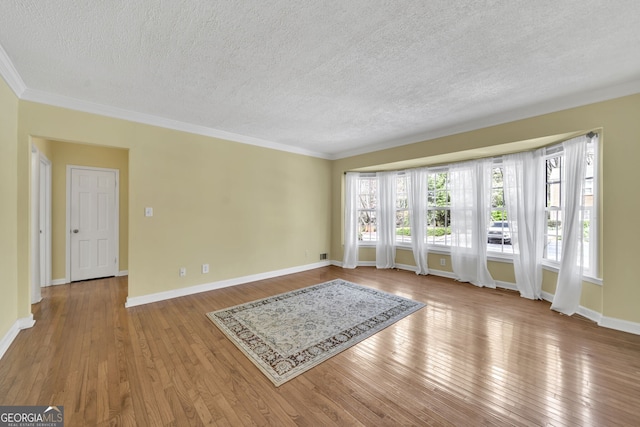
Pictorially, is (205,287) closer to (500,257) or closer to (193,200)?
(193,200)

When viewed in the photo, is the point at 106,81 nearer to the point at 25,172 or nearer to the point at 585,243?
the point at 25,172

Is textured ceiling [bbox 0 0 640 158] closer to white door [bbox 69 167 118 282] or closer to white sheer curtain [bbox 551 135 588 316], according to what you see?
white sheer curtain [bbox 551 135 588 316]

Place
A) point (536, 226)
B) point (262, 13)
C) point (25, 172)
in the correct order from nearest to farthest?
point (262, 13) < point (25, 172) < point (536, 226)

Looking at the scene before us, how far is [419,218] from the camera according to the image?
205 inches

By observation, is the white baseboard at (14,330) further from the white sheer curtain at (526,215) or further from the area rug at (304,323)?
the white sheer curtain at (526,215)

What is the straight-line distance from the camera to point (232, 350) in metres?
2.39

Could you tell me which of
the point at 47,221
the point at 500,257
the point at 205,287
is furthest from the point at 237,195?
the point at 500,257

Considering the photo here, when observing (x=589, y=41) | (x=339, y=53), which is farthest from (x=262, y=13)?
(x=589, y=41)

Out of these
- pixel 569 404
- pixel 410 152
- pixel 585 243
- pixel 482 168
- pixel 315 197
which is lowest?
pixel 569 404

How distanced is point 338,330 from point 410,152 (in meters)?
3.42

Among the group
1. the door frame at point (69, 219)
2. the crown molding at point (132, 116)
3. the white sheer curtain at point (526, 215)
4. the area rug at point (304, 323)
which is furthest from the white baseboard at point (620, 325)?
the door frame at point (69, 219)

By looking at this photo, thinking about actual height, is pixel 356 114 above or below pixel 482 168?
above

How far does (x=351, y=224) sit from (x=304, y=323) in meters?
3.16

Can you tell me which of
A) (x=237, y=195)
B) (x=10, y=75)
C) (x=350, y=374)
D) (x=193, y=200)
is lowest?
(x=350, y=374)
